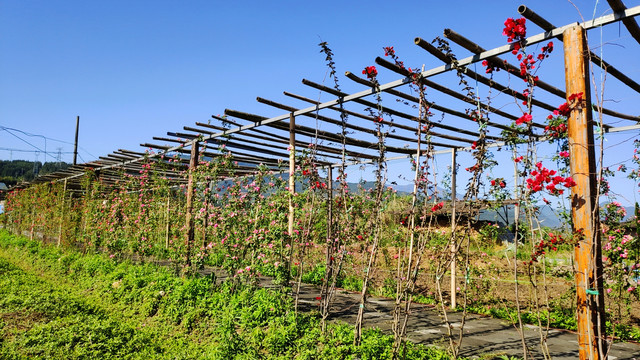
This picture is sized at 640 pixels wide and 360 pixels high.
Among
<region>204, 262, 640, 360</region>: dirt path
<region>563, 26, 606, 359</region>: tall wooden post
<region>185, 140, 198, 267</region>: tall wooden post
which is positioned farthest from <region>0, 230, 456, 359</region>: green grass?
<region>563, 26, 606, 359</region>: tall wooden post

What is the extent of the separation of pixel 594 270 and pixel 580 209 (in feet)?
1.47

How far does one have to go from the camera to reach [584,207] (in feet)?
9.23

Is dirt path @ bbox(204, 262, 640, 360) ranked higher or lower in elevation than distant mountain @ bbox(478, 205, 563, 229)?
lower

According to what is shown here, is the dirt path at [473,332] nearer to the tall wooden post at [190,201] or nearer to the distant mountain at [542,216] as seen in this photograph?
the distant mountain at [542,216]

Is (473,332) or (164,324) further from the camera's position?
(164,324)

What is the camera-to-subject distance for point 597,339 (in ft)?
8.80

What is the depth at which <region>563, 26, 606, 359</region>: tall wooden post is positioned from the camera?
107 inches

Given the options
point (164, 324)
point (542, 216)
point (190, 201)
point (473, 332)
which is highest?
point (190, 201)

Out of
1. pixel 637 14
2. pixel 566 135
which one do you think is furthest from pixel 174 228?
pixel 637 14

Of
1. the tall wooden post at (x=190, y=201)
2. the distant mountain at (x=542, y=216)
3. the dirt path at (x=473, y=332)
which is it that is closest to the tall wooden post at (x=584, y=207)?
the distant mountain at (x=542, y=216)

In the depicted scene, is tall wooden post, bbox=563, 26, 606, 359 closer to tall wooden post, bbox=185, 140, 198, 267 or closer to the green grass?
the green grass

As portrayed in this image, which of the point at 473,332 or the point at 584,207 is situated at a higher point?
the point at 584,207

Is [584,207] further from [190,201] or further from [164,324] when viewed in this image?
[190,201]

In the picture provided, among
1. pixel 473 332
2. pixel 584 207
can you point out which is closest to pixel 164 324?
pixel 473 332
